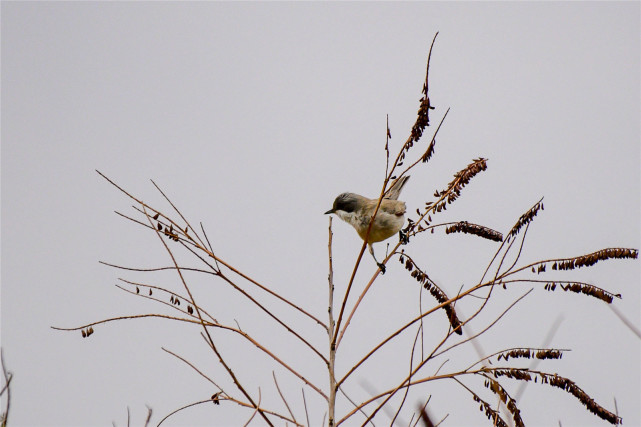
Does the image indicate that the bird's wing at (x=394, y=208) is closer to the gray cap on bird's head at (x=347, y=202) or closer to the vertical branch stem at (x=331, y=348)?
the gray cap on bird's head at (x=347, y=202)

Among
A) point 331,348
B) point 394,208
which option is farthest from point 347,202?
point 331,348

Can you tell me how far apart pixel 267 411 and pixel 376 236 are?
3.19 meters

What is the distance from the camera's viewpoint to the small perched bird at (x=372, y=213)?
5238mm

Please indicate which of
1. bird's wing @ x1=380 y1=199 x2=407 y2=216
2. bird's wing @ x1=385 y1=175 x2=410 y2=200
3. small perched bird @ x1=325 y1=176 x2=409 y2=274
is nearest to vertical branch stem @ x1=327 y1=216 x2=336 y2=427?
small perched bird @ x1=325 y1=176 x2=409 y2=274

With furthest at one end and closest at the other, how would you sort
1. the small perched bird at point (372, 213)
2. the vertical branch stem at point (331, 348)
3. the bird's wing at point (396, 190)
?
1. the bird's wing at point (396, 190)
2. the small perched bird at point (372, 213)
3. the vertical branch stem at point (331, 348)

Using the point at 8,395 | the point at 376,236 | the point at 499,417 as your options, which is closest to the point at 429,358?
the point at 499,417

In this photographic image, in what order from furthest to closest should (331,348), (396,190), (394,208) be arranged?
(396,190)
(394,208)
(331,348)

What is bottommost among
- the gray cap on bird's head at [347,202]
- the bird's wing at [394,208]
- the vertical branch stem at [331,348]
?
the vertical branch stem at [331,348]

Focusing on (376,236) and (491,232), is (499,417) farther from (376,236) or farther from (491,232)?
(376,236)

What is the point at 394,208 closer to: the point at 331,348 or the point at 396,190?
the point at 396,190

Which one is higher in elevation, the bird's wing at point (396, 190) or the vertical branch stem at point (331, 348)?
the bird's wing at point (396, 190)

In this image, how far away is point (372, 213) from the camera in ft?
18.1

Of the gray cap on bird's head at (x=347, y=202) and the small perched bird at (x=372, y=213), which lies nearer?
the small perched bird at (x=372, y=213)

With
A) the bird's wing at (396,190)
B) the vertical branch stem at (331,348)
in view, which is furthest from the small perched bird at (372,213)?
the vertical branch stem at (331,348)
